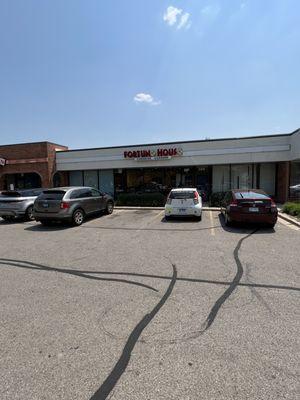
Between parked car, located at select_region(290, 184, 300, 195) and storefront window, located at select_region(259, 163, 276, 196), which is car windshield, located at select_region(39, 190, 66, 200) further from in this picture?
storefront window, located at select_region(259, 163, 276, 196)

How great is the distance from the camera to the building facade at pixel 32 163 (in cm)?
2208

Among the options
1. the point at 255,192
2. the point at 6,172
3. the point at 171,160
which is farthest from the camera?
the point at 6,172

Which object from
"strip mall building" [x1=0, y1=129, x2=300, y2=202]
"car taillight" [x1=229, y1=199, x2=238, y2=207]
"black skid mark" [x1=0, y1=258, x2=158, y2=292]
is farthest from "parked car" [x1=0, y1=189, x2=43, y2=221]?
"car taillight" [x1=229, y1=199, x2=238, y2=207]

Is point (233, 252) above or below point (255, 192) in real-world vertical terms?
below

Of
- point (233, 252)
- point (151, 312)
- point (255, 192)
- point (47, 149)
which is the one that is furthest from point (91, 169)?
point (151, 312)

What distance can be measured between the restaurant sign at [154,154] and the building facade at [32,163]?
260 inches

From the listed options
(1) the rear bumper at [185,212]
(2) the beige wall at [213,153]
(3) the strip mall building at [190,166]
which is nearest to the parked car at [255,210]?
(1) the rear bumper at [185,212]

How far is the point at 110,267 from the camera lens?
596 cm

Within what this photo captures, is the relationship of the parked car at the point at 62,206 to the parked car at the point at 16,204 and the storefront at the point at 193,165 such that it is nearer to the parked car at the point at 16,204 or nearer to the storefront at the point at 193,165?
the parked car at the point at 16,204

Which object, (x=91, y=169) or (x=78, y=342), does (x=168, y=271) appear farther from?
(x=91, y=169)

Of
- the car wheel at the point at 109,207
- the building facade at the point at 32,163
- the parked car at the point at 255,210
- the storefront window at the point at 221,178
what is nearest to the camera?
the parked car at the point at 255,210

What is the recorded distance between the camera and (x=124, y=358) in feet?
9.55

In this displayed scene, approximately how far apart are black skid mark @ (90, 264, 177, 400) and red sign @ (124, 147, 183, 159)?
15.9 meters

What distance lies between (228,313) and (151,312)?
1085 mm
